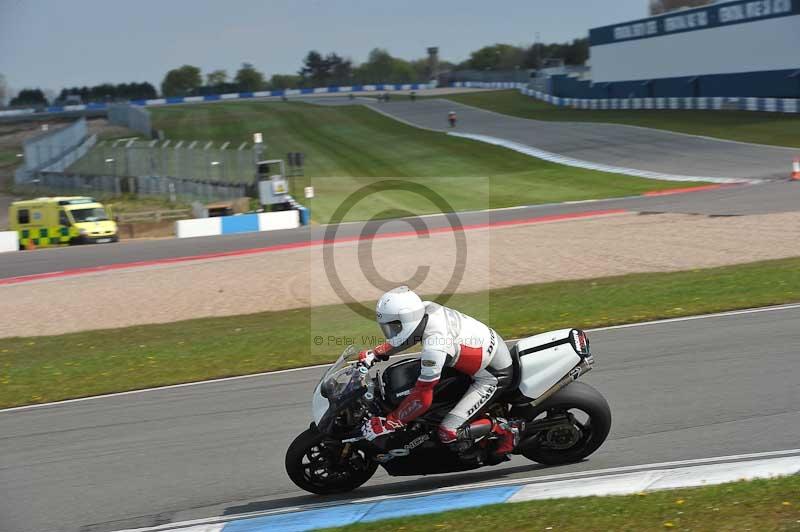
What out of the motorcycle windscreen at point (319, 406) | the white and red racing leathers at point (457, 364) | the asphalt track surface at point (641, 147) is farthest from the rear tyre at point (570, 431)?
the asphalt track surface at point (641, 147)

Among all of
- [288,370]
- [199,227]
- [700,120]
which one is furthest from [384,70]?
[288,370]

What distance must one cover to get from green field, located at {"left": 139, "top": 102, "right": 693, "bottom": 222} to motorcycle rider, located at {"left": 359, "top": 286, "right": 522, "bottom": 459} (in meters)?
Answer: 28.9

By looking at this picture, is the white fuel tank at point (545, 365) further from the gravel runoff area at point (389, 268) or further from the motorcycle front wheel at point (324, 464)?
the gravel runoff area at point (389, 268)

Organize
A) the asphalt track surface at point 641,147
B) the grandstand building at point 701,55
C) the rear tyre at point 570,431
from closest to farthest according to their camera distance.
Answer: the rear tyre at point 570,431 → the asphalt track surface at point 641,147 → the grandstand building at point 701,55

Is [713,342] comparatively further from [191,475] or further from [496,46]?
[496,46]

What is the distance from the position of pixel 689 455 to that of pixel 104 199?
4313 centimetres

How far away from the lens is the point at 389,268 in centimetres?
2031

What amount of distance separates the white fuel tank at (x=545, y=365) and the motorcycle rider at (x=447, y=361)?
158 mm

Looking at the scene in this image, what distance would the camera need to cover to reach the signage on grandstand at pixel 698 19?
56688 millimetres

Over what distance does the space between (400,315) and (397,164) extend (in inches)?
1755

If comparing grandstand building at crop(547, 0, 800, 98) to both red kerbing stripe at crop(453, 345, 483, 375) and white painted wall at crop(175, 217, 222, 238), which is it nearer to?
white painted wall at crop(175, 217, 222, 238)

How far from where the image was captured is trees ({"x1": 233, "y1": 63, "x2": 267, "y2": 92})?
145 meters

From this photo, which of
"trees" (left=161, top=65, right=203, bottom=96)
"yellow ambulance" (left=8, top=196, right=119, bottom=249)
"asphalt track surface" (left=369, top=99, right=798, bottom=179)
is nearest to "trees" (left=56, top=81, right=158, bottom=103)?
"trees" (left=161, top=65, right=203, bottom=96)

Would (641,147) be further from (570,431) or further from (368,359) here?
(368,359)
